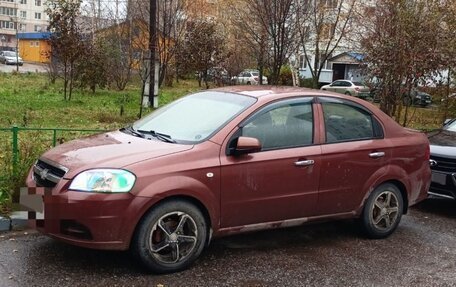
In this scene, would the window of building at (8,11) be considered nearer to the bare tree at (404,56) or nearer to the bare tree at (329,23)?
the bare tree at (329,23)

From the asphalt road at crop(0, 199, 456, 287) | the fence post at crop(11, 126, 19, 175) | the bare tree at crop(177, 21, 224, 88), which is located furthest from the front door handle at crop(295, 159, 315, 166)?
the bare tree at crop(177, 21, 224, 88)

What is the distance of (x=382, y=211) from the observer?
5.68 meters

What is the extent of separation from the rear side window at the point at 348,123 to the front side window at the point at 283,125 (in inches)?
9.5

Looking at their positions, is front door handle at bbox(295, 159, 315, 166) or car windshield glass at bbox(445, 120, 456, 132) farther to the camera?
car windshield glass at bbox(445, 120, 456, 132)

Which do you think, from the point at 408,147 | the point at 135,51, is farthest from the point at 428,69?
the point at 135,51

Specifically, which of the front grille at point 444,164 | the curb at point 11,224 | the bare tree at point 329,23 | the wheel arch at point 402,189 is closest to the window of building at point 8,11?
the bare tree at point 329,23

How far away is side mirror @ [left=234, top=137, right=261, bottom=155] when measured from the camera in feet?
14.9

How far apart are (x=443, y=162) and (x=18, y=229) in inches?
209

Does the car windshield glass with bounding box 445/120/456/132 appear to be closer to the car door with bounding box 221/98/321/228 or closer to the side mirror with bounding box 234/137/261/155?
the car door with bounding box 221/98/321/228

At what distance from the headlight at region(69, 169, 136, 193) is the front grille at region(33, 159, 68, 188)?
8.1 inches

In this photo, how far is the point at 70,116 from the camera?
45.6 ft

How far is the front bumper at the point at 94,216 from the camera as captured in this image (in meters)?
4.02

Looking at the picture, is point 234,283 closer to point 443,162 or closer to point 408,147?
point 408,147

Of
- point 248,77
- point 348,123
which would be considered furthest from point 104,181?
point 248,77
